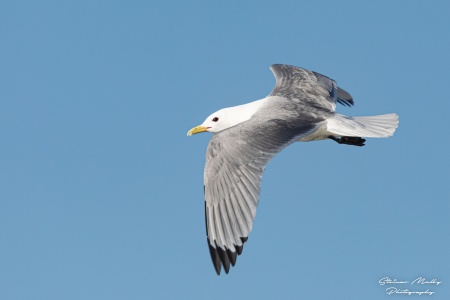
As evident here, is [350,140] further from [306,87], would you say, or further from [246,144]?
[246,144]

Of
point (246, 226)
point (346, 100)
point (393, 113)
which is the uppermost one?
point (346, 100)

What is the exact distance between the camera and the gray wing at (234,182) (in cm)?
804

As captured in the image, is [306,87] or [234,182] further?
[306,87]

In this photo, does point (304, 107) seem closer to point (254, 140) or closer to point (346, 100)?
point (254, 140)

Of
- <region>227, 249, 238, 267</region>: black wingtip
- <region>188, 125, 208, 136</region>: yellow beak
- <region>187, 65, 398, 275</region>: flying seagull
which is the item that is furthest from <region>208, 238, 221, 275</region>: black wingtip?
<region>188, 125, 208, 136</region>: yellow beak

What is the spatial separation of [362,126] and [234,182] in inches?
76.7

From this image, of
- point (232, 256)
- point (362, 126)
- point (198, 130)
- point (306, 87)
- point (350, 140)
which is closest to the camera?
point (232, 256)

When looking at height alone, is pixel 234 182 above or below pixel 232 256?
above

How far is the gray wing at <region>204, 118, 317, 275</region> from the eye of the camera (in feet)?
26.4

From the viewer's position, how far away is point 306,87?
1057 centimetres

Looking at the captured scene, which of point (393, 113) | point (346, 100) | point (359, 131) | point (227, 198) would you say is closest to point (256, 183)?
point (227, 198)

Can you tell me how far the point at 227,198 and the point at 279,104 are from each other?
1.89m

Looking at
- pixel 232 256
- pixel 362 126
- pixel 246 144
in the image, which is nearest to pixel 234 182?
pixel 246 144

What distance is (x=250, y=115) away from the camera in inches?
376
